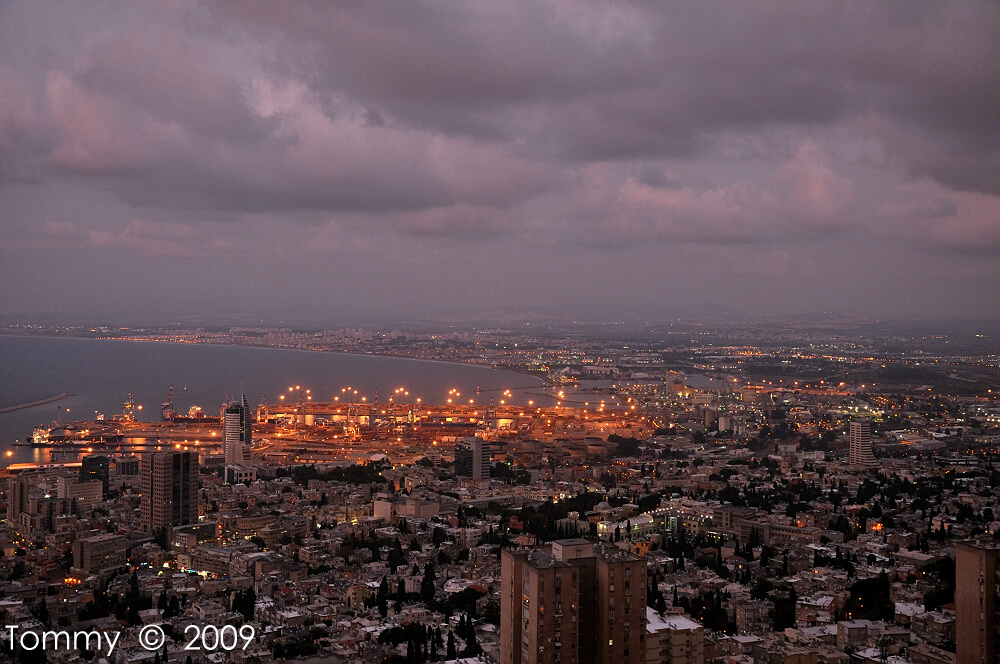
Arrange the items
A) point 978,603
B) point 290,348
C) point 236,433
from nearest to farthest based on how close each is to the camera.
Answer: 1. point 978,603
2. point 236,433
3. point 290,348

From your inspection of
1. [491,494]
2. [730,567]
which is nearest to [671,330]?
[491,494]

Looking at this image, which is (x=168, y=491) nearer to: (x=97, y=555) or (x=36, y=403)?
(x=97, y=555)

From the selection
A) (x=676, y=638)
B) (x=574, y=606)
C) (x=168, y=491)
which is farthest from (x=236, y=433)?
(x=574, y=606)

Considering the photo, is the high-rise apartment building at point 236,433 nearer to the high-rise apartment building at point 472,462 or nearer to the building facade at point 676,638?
the high-rise apartment building at point 472,462

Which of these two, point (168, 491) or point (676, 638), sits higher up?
point (676, 638)

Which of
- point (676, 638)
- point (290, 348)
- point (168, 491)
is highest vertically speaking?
point (290, 348)

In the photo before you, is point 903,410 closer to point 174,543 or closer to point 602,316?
point 174,543

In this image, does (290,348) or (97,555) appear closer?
(97,555)
